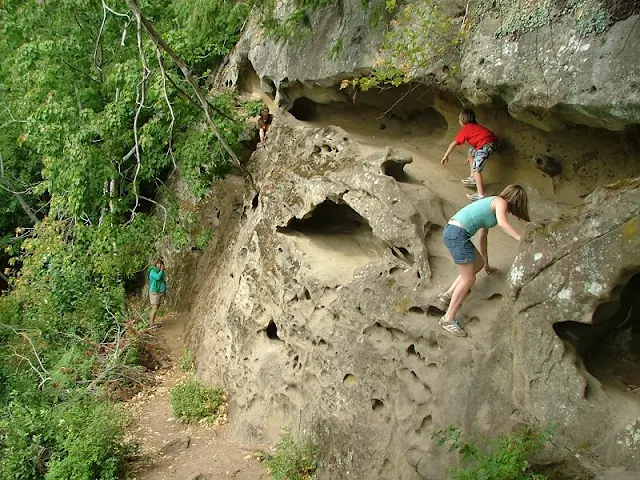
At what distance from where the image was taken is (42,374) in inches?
344

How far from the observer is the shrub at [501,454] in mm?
4105

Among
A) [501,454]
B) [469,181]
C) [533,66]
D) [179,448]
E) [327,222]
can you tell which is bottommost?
[179,448]

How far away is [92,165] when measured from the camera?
952 cm

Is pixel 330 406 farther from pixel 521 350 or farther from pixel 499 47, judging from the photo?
pixel 499 47

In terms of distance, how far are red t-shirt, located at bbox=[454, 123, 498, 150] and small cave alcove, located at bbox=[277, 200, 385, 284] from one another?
150cm

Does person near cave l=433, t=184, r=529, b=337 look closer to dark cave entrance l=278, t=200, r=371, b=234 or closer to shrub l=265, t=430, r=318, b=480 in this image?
shrub l=265, t=430, r=318, b=480

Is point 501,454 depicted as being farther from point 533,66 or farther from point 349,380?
point 533,66

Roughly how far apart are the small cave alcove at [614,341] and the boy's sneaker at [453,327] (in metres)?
0.84

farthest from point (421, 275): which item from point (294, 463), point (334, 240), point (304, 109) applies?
point (304, 109)

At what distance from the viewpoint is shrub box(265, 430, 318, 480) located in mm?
6051

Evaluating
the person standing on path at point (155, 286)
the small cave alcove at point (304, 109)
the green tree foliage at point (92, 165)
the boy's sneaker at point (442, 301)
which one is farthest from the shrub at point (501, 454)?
the person standing on path at point (155, 286)

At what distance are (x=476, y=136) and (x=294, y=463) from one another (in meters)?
4.03

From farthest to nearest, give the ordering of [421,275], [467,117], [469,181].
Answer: [469,181] → [467,117] → [421,275]

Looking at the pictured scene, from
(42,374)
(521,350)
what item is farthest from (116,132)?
(521,350)
